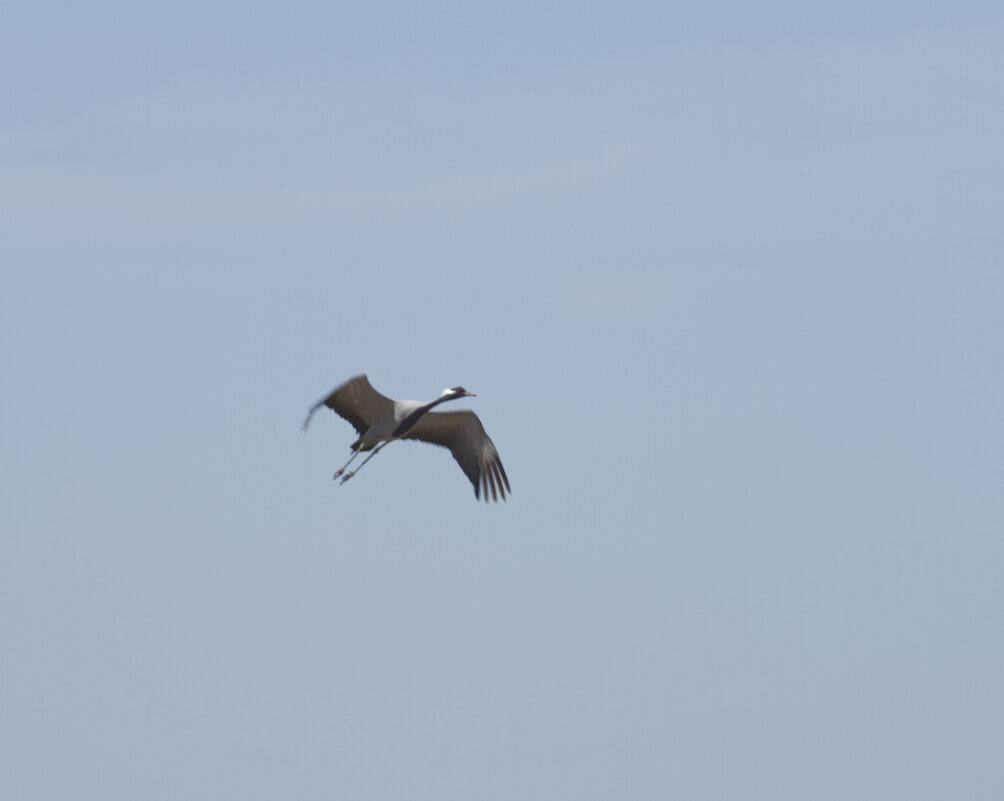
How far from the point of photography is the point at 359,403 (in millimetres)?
43344

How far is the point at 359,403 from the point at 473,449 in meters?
4.37

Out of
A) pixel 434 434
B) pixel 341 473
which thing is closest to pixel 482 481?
pixel 434 434

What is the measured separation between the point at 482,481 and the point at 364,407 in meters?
4.40

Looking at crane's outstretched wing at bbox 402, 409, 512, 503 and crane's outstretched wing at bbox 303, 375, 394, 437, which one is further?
crane's outstretched wing at bbox 402, 409, 512, 503

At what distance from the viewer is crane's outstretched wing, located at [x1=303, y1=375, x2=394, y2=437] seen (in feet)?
140

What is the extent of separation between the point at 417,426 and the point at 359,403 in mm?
2777

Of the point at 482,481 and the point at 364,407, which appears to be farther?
the point at 482,481

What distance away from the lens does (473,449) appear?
4672 centimetres

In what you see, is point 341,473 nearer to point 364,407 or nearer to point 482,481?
point 364,407

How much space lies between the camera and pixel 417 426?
150 ft

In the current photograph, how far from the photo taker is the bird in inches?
1697

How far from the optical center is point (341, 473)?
43.1 metres

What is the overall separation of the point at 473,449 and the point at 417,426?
173cm

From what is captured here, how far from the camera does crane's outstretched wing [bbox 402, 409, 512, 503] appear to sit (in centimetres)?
4638
